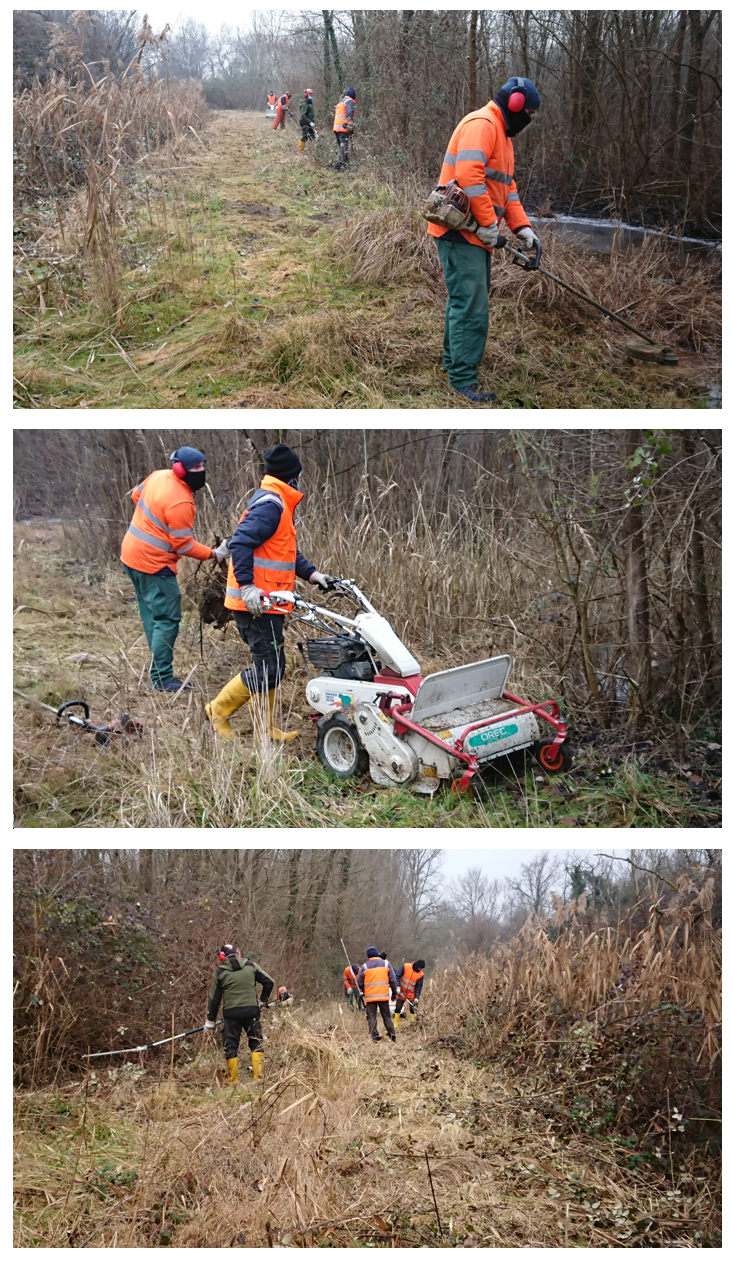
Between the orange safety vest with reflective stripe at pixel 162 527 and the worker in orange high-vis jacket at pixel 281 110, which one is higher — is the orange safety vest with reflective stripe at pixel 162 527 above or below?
below

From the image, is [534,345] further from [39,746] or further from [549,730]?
[39,746]

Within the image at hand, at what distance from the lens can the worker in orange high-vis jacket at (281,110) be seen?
27.5 ft

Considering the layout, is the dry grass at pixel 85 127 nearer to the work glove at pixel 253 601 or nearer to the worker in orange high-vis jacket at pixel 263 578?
the worker in orange high-vis jacket at pixel 263 578

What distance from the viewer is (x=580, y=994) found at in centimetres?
512

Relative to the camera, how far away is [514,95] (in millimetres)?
5074

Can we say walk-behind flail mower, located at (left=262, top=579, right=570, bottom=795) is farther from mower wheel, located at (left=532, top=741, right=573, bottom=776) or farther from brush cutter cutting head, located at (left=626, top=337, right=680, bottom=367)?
brush cutter cutting head, located at (left=626, top=337, right=680, bottom=367)

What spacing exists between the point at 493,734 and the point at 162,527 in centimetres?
241

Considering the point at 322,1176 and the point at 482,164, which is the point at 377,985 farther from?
the point at 482,164

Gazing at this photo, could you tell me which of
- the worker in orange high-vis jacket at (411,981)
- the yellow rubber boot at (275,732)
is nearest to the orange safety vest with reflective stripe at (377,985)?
the worker in orange high-vis jacket at (411,981)

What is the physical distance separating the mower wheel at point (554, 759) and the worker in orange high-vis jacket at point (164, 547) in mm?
2195

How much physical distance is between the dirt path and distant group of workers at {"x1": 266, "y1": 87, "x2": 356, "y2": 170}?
1.00 metres

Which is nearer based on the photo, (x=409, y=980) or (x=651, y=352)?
(x=651, y=352)

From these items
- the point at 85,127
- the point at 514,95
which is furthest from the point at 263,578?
the point at 85,127
